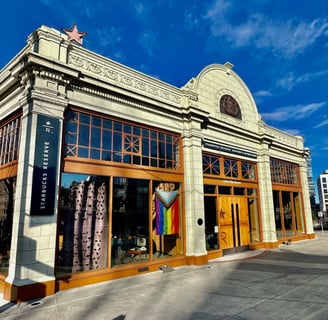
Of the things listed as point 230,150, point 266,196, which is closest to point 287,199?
point 266,196

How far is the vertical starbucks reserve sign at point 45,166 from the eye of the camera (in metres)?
6.67

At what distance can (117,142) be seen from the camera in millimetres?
8930

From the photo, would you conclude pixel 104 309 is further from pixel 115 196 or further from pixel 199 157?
pixel 199 157

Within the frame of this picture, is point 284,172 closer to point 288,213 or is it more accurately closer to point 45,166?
point 288,213

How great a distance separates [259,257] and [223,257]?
1.68 metres

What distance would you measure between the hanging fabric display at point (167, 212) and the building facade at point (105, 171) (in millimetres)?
51

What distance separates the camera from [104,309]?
550 cm

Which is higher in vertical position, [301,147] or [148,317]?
[301,147]

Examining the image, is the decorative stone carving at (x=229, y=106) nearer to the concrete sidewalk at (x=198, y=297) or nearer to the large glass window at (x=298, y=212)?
the concrete sidewalk at (x=198, y=297)

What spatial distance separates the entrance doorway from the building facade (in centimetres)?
5

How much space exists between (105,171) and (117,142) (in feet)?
3.99

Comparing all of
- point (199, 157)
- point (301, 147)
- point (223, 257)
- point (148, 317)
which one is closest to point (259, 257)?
point (223, 257)

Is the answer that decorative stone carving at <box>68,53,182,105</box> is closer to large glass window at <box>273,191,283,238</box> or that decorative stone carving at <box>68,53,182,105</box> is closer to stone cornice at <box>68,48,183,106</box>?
stone cornice at <box>68,48,183,106</box>

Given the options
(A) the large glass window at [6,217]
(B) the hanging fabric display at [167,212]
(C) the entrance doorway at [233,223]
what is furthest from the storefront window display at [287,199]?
(A) the large glass window at [6,217]
